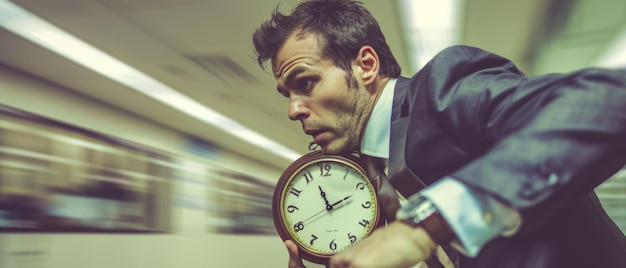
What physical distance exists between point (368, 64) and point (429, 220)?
0.74 metres

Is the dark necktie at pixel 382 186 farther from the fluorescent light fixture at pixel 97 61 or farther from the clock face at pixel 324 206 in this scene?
the fluorescent light fixture at pixel 97 61

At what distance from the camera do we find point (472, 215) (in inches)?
23.7

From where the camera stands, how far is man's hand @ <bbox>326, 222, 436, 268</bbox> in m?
0.61

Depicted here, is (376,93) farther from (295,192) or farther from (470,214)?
(470,214)

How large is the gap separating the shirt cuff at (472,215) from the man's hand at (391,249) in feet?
0.15

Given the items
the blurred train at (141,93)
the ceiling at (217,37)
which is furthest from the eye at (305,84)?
the blurred train at (141,93)

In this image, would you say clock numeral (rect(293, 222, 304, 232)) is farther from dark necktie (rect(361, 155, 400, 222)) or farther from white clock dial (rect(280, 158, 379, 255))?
dark necktie (rect(361, 155, 400, 222))

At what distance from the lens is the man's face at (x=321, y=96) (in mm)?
1201

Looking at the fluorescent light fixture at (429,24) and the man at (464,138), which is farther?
the fluorescent light fixture at (429,24)

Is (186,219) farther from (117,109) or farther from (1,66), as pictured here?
(1,66)

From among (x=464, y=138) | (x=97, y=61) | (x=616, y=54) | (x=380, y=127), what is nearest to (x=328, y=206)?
(x=380, y=127)

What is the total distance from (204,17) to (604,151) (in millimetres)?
3439

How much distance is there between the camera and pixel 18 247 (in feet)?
11.3

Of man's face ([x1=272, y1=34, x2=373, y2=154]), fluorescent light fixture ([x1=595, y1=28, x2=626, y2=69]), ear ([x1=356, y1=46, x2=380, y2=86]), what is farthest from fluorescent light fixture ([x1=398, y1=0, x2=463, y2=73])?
man's face ([x1=272, y1=34, x2=373, y2=154])
